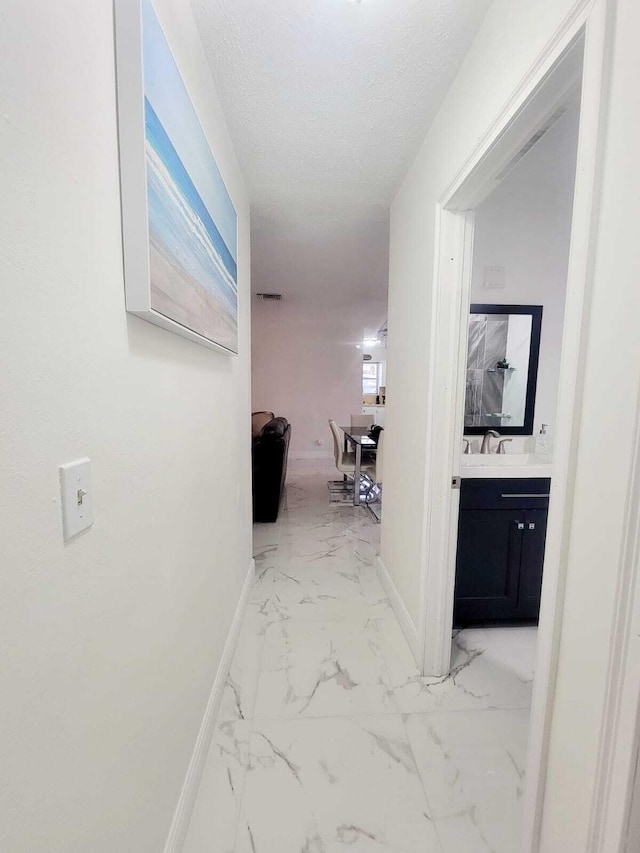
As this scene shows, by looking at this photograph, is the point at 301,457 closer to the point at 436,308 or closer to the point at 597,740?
the point at 436,308

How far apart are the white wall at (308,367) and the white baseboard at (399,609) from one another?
4.06m

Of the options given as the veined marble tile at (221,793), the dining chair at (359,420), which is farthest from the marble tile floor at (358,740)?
the dining chair at (359,420)

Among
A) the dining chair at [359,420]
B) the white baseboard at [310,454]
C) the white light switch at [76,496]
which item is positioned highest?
the white light switch at [76,496]

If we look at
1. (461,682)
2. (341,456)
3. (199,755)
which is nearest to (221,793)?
(199,755)

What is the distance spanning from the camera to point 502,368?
236cm

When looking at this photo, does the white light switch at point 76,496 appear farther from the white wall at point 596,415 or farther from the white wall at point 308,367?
the white wall at point 308,367

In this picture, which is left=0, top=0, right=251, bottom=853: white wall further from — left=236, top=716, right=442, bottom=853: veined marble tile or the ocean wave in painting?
left=236, top=716, right=442, bottom=853: veined marble tile

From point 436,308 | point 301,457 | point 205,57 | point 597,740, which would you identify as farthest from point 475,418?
point 301,457

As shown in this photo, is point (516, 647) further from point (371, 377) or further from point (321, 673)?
point (371, 377)

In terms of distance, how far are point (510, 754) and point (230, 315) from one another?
6.73 ft

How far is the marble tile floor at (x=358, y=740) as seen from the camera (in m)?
1.12

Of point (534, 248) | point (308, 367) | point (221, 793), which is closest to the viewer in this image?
point (221, 793)

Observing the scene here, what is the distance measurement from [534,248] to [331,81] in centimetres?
154

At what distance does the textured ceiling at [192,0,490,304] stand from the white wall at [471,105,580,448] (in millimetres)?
649
